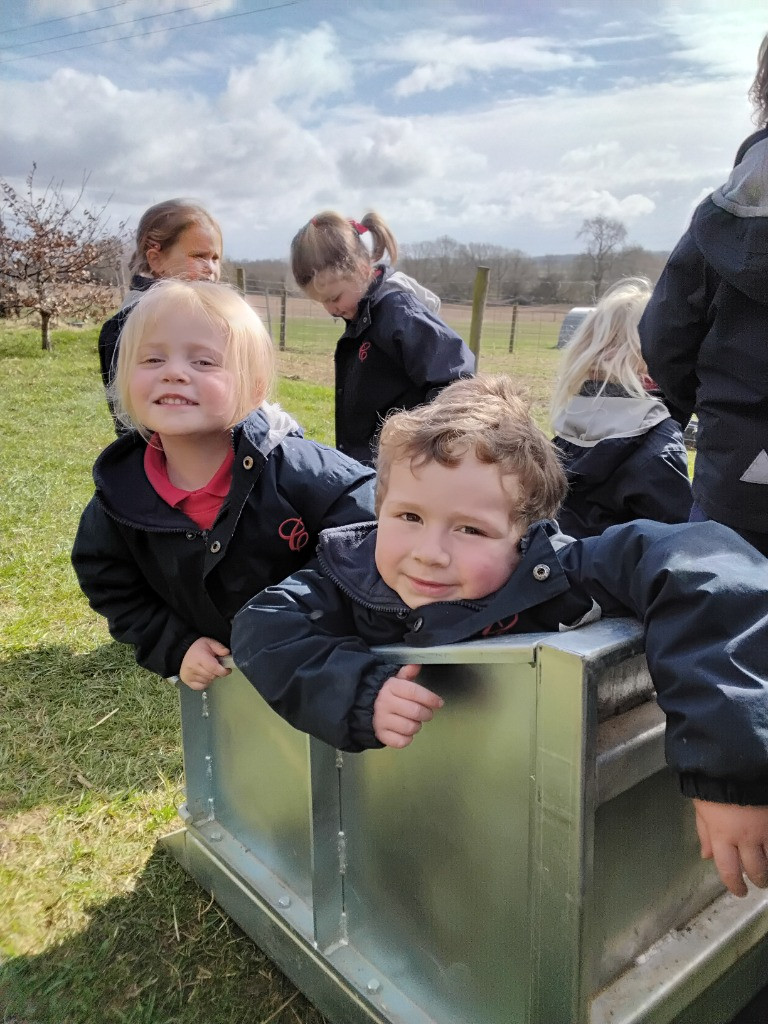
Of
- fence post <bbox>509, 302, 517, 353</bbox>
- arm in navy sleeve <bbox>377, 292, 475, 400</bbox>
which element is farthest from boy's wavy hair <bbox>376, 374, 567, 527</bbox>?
fence post <bbox>509, 302, 517, 353</bbox>

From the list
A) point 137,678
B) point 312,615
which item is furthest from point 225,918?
point 137,678

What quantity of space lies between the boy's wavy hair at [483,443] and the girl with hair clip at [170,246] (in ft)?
6.45

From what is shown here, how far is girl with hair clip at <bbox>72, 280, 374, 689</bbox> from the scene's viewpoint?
188 centimetres

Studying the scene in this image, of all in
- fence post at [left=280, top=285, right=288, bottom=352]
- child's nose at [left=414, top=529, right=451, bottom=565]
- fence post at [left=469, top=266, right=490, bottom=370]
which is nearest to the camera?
child's nose at [left=414, top=529, right=451, bottom=565]

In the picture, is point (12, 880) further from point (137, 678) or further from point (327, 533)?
point (327, 533)

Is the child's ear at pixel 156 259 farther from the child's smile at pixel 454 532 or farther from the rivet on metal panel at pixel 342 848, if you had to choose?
the rivet on metal panel at pixel 342 848

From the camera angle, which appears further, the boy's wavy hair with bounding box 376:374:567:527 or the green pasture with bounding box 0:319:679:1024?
A: the green pasture with bounding box 0:319:679:1024

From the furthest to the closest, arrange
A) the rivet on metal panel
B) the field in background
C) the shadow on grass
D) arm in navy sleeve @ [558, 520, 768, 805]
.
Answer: the field in background
the shadow on grass
the rivet on metal panel
arm in navy sleeve @ [558, 520, 768, 805]

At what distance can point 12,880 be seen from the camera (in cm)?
215

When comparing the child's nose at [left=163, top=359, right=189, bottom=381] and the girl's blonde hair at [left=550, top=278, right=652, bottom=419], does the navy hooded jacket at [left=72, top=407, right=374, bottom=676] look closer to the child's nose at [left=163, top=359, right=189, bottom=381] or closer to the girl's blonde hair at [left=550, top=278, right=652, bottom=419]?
the child's nose at [left=163, top=359, right=189, bottom=381]

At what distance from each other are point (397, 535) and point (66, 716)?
202cm

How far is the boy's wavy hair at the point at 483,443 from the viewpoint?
4.68 feet

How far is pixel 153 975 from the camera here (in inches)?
73.4

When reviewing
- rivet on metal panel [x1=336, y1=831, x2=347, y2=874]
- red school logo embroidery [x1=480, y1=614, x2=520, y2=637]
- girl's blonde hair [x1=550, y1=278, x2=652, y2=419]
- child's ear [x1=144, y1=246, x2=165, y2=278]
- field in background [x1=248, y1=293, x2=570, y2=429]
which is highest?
child's ear [x1=144, y1=246, x2=165, y2=278]
